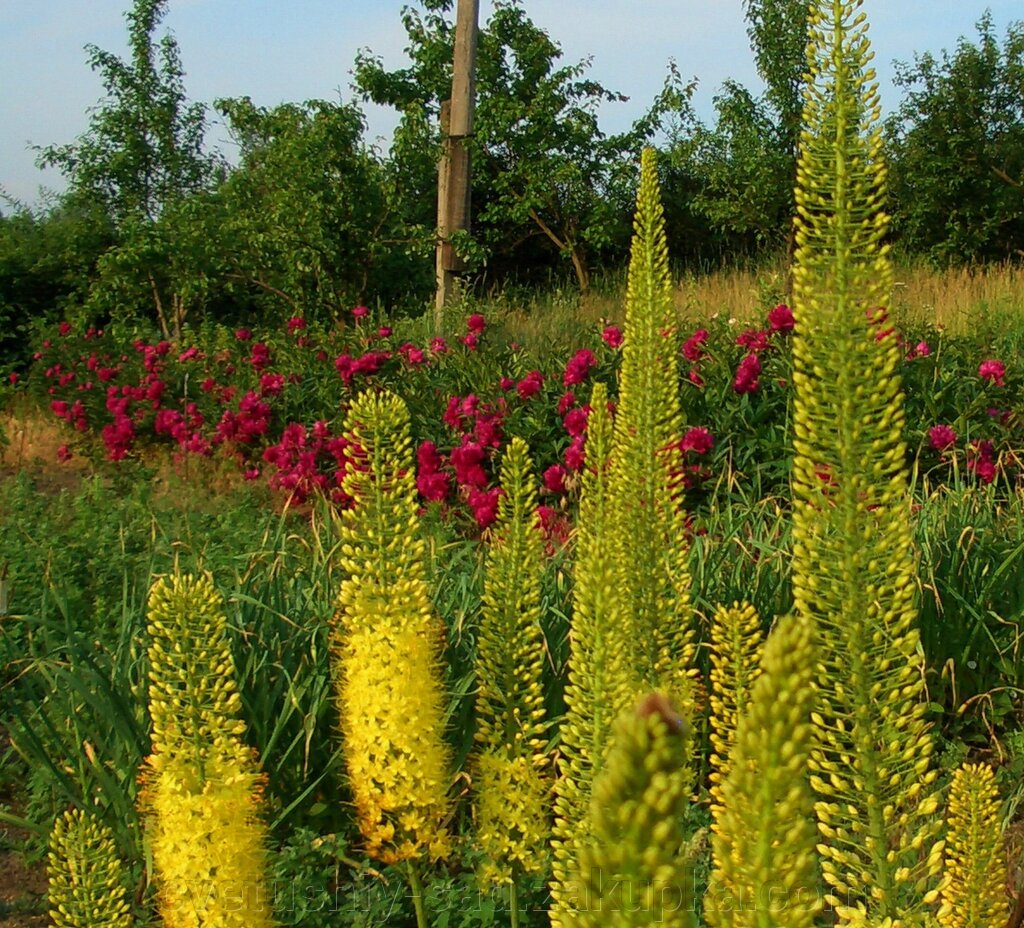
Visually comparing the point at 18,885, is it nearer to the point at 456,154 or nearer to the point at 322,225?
the point at 322,225

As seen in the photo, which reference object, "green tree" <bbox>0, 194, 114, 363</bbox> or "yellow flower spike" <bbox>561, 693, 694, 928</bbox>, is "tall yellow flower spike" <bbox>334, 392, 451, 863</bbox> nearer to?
"yellow flower spike" <bbox>561, 693, 694, 928</bbox>

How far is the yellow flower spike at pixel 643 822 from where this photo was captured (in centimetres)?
55

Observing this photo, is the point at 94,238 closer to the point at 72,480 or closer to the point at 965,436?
the point at 72,480

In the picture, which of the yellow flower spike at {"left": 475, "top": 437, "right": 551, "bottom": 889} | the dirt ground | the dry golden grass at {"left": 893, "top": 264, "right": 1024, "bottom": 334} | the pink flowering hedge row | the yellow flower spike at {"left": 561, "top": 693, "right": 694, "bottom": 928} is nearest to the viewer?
the yellow flower spike at {"left": 561, "top": 693, "right": 694, "bottom": 928}

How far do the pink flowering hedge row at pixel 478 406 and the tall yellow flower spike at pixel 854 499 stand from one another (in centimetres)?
351

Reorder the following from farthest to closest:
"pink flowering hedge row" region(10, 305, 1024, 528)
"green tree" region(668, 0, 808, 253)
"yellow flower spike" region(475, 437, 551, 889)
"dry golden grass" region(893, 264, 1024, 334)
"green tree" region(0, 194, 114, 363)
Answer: "green tree" region(668, 0, 808, 253), "green tree" region(0, 194, 114, 363), "dry golden grass" region(893, 264, 1024, 334), "pink flowering hedge row" region(10, 305, 1024, 528), "yellow flower spike" region(475, 437, 551, 889)

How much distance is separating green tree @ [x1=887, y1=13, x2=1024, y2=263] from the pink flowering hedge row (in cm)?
1161

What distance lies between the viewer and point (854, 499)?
1172mm

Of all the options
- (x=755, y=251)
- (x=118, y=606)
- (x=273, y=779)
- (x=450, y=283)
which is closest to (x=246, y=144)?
(x=450, y=283)

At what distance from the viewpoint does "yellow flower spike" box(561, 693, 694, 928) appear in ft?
1.80

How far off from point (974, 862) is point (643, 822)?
1.12 metres

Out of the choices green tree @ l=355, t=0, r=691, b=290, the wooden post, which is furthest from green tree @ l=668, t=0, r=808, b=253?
the wooden post

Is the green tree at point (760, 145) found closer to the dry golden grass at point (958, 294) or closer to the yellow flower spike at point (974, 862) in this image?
the dry golden grass at point (958, 294)

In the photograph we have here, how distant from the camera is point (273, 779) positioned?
3033 mm
